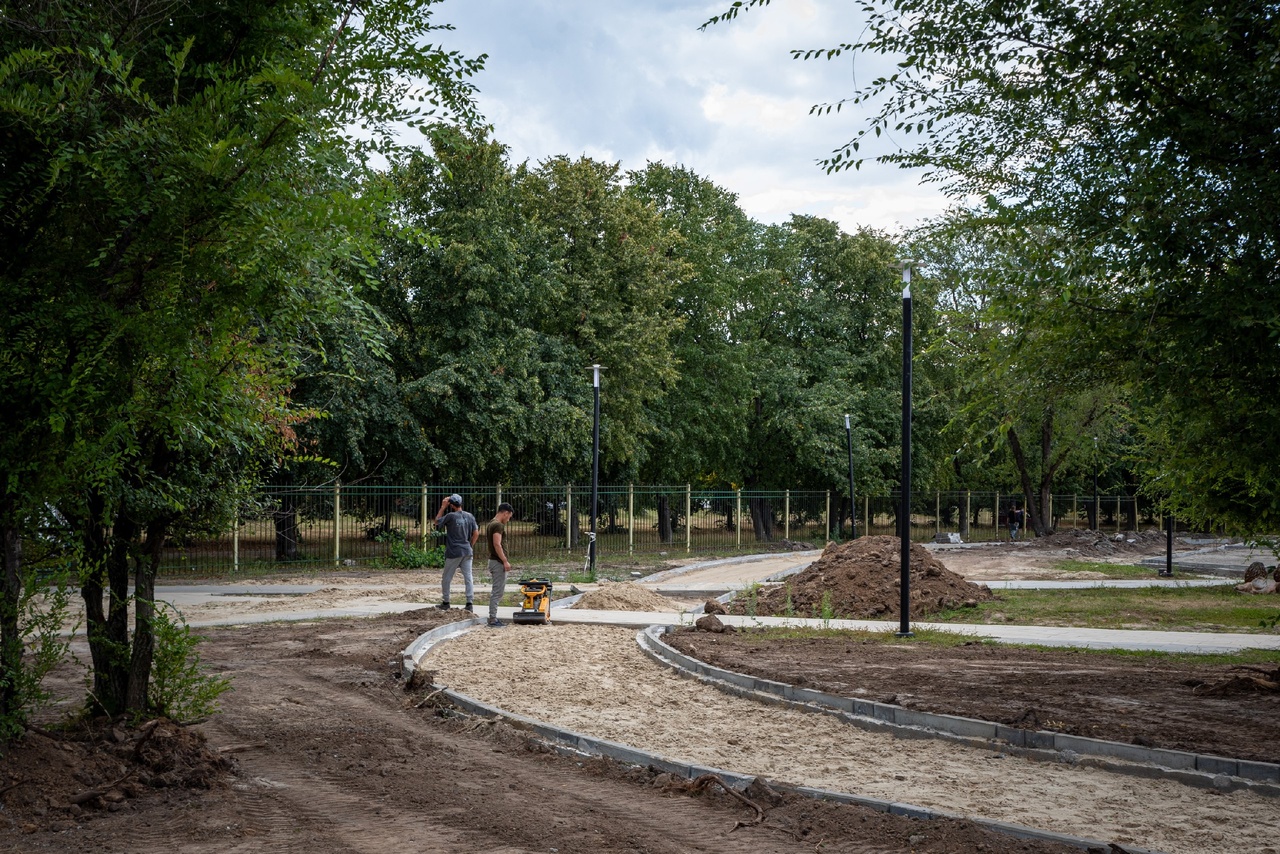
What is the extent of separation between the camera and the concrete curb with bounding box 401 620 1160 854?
5.86 m

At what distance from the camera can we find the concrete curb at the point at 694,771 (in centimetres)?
586

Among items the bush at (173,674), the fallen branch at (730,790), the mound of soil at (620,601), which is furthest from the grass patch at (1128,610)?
the bush at (173,674)

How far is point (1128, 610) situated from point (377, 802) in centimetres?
1614

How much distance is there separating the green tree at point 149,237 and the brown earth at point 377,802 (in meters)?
0.81

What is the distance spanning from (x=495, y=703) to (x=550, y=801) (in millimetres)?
3302

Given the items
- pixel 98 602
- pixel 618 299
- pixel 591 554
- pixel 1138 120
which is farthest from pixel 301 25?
pixel 618 299

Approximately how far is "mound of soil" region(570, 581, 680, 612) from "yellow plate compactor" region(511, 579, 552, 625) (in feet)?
6.66

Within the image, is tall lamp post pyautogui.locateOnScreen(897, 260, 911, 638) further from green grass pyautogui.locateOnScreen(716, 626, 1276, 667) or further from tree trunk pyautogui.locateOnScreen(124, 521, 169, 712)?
tree trunk pyautogui.locateOnScreen(124, 521, 169, 712)

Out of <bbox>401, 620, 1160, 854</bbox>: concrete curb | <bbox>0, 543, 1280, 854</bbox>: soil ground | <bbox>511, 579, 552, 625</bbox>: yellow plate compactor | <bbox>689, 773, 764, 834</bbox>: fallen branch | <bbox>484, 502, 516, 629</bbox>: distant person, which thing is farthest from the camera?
<bbox>511, 579, 552, 625</bbox>: yellow plate compactor

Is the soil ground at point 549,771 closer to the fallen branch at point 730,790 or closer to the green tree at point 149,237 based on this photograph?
the fallen branch at point 730,790

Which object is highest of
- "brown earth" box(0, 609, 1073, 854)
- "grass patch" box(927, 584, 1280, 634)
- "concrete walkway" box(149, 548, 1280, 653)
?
"brown earth" box(0, 609, 1073, 854)

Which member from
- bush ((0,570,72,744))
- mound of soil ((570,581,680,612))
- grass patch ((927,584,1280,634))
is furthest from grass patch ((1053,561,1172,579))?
bush ((0,570,72,744))

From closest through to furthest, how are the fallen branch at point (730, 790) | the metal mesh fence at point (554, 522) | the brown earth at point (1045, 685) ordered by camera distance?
the fallen branch at point (730, 790) < the brown earth at point (1045, 685) < the metal mesh fence at point (554, 522)

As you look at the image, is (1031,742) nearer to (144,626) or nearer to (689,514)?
(144,626)
